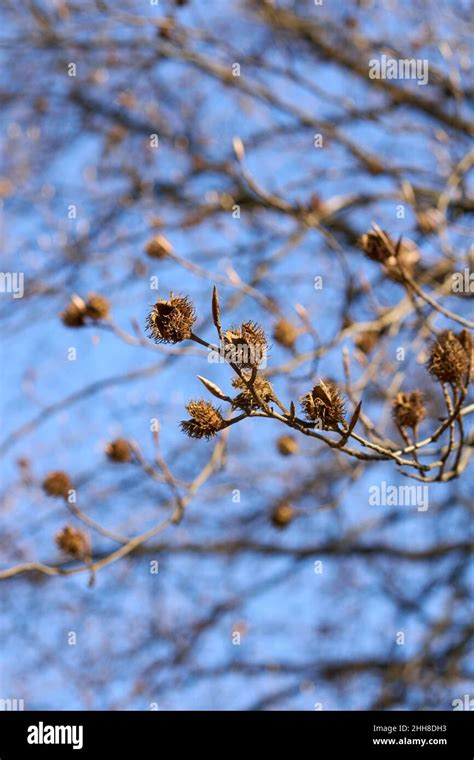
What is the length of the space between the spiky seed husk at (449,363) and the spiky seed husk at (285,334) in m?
1.52

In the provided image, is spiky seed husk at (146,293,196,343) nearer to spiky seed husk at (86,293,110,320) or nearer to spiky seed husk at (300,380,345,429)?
spiky seed husk at (300,380,345,429)

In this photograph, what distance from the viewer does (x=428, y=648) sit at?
6910 millimetres

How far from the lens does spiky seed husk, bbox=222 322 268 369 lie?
6.73ft

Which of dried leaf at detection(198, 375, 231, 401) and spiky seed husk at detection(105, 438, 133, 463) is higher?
spiky seed husk at detection(105, 438, 133, 463)

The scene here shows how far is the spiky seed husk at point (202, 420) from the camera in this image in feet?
7.33

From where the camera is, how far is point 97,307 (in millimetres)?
3670

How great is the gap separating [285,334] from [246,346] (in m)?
2.06

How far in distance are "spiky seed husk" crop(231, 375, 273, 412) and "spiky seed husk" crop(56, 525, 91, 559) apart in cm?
165

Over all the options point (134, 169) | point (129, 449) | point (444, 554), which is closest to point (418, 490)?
point (444, 554)

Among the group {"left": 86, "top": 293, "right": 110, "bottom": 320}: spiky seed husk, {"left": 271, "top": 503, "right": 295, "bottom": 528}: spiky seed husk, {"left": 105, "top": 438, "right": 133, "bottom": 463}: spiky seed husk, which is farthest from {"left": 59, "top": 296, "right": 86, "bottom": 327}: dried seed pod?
{"left": 271, "top": 503, "right": 295, "bottom": 528}: spiky seed husk

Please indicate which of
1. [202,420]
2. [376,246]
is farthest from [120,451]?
[202,420]

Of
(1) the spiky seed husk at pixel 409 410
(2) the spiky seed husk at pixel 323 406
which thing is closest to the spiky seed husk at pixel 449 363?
(1) the spiky seed husk at pixel 409 410

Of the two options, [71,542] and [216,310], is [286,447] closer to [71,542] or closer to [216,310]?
[71,542]

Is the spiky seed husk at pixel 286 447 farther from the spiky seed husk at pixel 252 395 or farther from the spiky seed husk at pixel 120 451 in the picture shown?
the spiky seed husk at pixel 252 395
